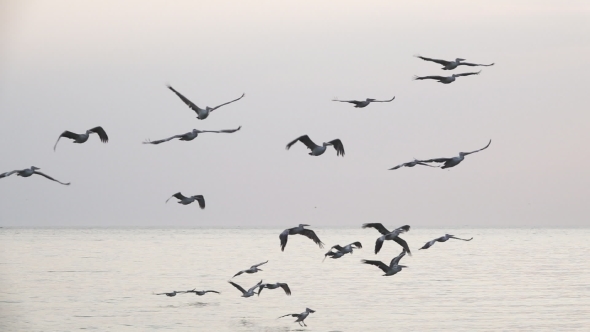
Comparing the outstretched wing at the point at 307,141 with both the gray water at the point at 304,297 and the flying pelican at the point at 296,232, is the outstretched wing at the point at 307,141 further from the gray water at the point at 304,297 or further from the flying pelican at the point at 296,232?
the gray water at the point at 304,297

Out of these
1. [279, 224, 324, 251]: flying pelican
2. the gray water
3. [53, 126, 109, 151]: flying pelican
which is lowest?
the gray water

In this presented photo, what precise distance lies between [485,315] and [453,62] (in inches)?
723

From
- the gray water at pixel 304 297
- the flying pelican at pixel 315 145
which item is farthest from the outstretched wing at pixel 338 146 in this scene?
the gray water at pixel 304 297

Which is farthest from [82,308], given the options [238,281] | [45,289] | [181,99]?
[181,99]

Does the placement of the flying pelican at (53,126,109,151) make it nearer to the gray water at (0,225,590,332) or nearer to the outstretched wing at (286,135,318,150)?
the outstretched wing at (286,135,318,150)

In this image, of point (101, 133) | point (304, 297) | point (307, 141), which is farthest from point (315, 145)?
point (304, 297)

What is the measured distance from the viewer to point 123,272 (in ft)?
235

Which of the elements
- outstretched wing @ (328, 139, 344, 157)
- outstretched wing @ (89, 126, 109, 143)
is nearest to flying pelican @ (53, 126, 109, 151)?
outstretched wing @ (89, 126, 109, 143)

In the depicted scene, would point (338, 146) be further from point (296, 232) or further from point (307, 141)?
point (296, 232)

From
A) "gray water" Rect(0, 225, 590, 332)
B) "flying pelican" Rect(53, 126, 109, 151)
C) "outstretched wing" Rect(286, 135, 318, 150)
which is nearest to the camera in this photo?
"flying pelican" Rect(53, 126, 109, 151)

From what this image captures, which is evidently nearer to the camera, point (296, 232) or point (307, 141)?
point (296, 232)

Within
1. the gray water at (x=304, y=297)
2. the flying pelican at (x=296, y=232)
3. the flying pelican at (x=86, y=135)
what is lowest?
the gray water at (x=304, y=297)

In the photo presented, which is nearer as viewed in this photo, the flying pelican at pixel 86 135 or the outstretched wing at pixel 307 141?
the flying pelican at pixel 86 135

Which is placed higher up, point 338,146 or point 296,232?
point 338,146
